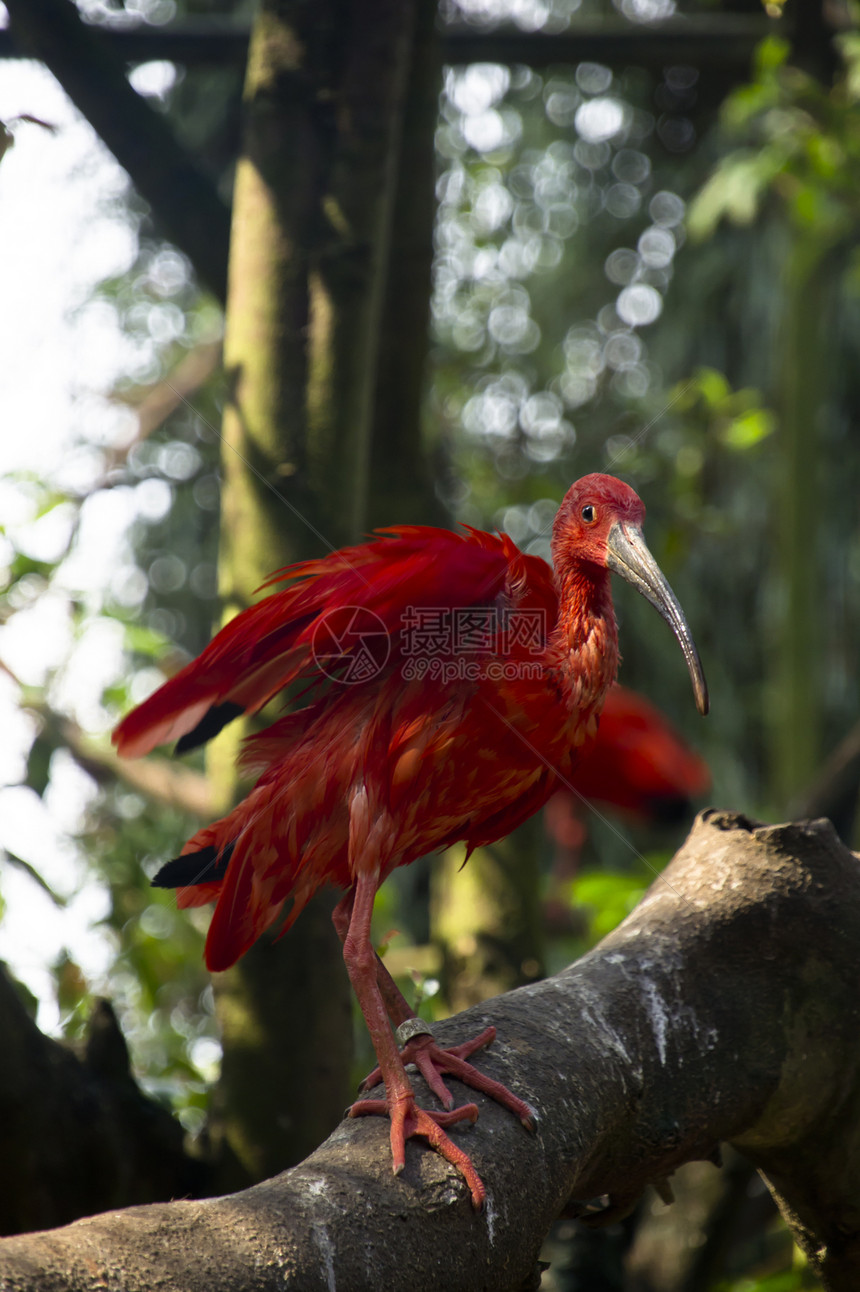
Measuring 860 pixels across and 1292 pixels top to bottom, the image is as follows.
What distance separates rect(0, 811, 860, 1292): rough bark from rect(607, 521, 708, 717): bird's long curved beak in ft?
1.58

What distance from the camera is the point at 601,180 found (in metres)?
6.17

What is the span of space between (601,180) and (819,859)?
205 inches

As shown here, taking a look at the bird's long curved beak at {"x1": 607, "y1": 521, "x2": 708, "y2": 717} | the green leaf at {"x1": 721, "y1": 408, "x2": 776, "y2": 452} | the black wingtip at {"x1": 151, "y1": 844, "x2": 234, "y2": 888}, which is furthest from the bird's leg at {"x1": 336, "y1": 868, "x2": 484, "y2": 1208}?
the green leaf at {"x1": 721, "y1": 408, "x2": 776, "y2": 452}

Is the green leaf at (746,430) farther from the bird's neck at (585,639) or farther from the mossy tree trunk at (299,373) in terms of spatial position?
the bird's neck at (585,639)

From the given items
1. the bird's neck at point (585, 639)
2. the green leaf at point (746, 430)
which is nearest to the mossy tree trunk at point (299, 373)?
the bird's neck at point (585, 639)

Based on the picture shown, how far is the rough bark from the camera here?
3.98 ft

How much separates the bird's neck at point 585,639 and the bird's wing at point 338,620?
0.13 ft

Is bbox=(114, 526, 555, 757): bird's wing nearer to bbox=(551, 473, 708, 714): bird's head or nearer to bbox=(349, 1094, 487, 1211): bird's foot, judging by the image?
bbox=(551, 473, 708, 714): bird's head

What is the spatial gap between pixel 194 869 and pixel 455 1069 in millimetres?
555

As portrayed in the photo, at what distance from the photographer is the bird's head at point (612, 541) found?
5.61 feet

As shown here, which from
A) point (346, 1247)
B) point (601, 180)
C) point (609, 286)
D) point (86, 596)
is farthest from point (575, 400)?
point (346, 1247)

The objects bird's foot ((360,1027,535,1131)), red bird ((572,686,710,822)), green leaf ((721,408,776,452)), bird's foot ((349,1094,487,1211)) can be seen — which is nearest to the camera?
bird's foot ((349,1094,487,1211))

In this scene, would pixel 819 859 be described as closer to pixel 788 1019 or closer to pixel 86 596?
pixel 788 1019

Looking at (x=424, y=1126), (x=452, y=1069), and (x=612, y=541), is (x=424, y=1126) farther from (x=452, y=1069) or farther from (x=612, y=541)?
(x=612, y=541)
